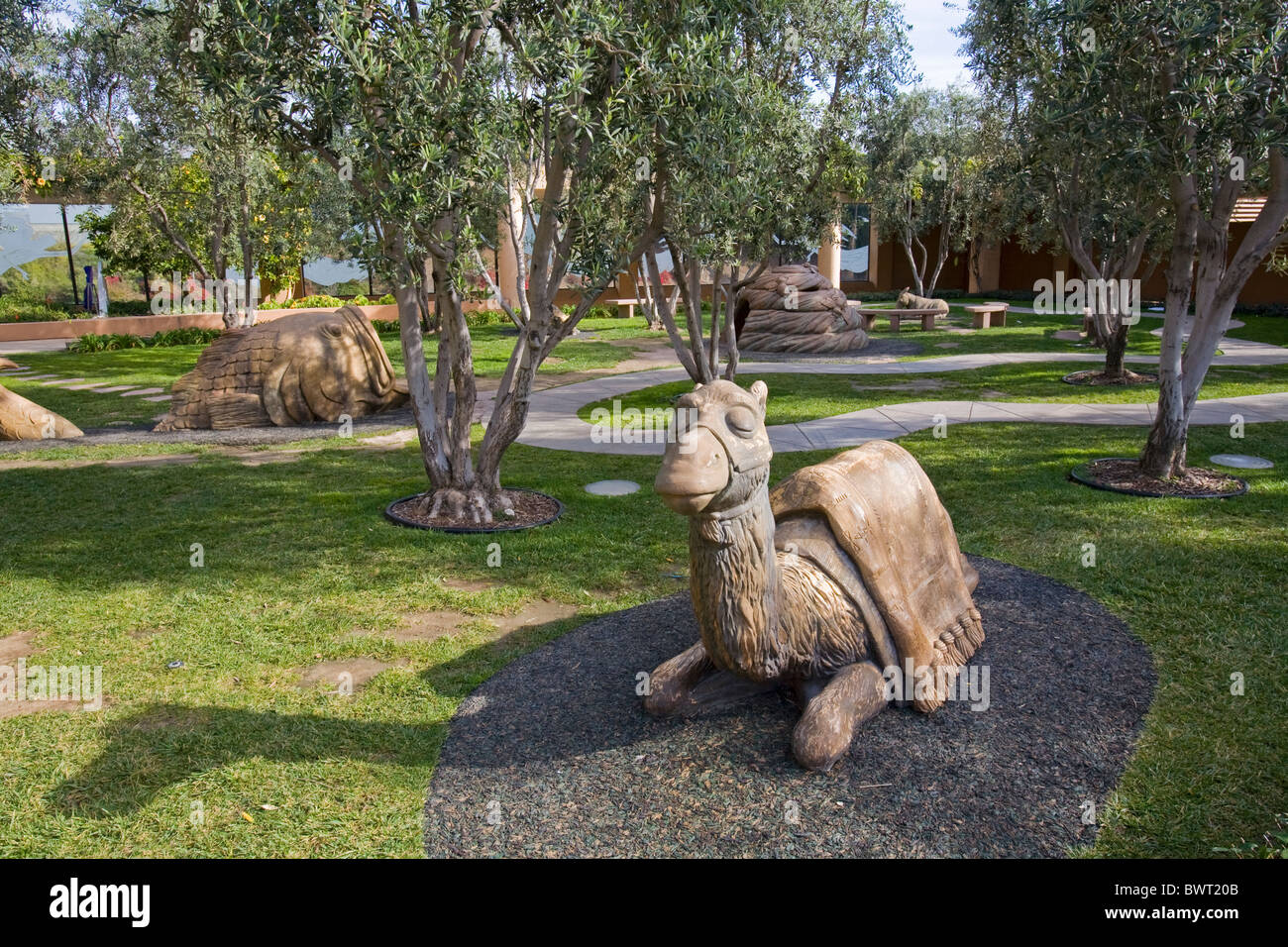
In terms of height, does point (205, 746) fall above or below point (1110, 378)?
below

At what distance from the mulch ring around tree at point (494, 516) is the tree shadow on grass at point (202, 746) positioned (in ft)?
10.7

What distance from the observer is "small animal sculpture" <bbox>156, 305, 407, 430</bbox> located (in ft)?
41.4

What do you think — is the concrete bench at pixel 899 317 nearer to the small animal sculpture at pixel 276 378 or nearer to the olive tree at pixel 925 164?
the olive tree at pixel 925 164

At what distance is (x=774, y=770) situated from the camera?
411 cm

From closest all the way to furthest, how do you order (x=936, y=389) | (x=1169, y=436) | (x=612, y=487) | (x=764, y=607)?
(x=764, y=607), (x=1169, y=436), (x=612, y=487), (x=936, y=389)

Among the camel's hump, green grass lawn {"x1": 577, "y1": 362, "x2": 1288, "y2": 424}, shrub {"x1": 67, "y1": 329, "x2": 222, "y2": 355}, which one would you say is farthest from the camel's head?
shrub {"x1": 67, "y1": 329, "x2": 222, "y2": 355}

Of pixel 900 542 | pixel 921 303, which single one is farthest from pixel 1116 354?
pixel 921 303

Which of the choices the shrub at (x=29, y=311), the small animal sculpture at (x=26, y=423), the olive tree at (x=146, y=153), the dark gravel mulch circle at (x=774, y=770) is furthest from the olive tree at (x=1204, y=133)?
the shrub at (x=29, y=311)

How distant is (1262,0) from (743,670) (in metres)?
6.95

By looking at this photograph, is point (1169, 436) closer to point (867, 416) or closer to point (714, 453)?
point (867, 416)

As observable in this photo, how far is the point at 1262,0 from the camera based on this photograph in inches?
281

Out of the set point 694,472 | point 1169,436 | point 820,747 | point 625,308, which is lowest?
point 820,747

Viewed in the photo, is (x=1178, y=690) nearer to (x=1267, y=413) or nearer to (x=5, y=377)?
(x=1267, y=413)

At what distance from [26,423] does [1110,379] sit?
52.6 ft
